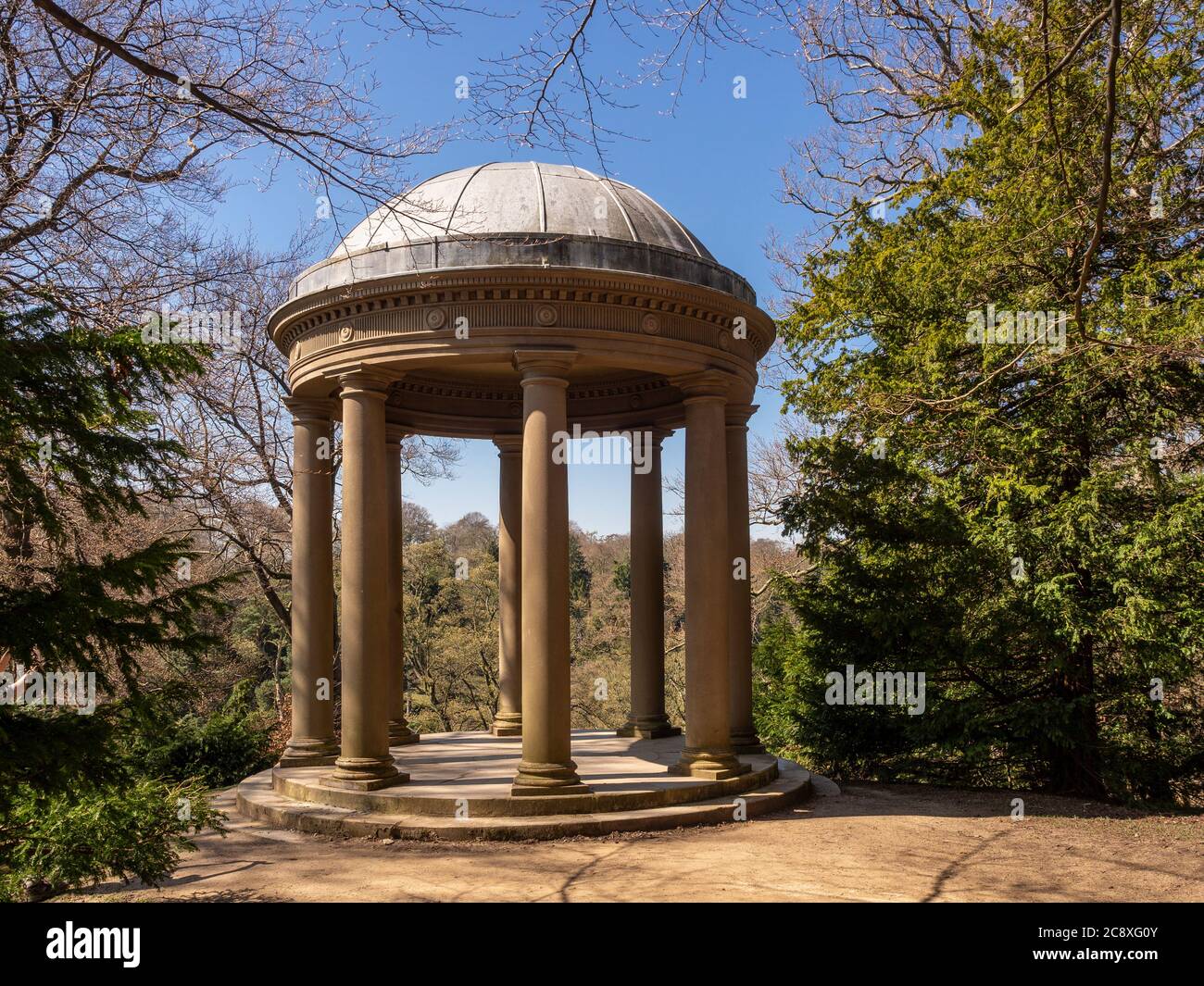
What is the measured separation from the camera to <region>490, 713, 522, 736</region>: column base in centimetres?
2170

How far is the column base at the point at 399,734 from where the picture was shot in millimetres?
20656

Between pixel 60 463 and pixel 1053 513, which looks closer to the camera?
pixel 60 463

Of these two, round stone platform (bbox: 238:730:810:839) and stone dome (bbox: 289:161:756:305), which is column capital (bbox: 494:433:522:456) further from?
round stone platform (bbox: 238:730:810:839)

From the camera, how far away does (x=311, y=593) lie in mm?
17156

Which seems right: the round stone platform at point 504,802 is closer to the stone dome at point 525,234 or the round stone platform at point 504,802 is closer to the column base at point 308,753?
the column base at point 308,753

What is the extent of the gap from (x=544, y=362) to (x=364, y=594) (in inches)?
183

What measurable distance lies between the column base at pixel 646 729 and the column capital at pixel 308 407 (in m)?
9.64

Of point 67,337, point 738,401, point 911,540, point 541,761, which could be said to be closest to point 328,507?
point 541,761

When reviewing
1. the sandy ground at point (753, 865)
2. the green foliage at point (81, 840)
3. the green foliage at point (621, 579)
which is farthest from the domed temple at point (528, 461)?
the green foliage at point (621, 579)

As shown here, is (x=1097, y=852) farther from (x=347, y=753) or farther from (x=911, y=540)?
(x=347, y=753)

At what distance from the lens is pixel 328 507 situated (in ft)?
57.7

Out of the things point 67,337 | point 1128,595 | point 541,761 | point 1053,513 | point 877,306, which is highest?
point 877,306

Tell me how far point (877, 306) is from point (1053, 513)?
6.38 meters

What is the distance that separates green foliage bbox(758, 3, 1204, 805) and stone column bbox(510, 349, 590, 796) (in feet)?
20.2
